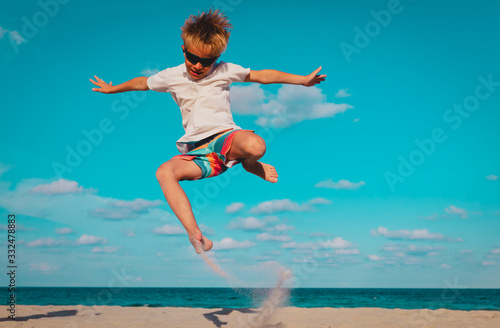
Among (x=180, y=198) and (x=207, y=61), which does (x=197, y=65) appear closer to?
(x=207, y=61)

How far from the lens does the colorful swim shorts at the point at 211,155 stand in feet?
11.2

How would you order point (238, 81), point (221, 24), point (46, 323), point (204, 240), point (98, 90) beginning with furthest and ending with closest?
point (46, 323) < point (98, 90) < point (238, 81) < point (221, 24) < point (204, 240)

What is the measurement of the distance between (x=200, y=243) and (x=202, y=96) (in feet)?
3.93

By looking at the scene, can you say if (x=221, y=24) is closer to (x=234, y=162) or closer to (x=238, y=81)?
(x=238, y=81)

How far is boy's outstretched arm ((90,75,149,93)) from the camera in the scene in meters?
3.95

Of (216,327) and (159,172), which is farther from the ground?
(159,172)

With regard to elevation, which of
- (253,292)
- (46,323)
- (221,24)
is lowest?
(46,323)

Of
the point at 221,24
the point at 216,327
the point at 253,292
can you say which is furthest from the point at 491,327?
the point at 221,24

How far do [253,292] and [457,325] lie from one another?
6230 mm

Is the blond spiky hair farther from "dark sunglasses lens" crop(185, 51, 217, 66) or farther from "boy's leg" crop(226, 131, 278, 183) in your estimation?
"boy's leg" crop(226, 131, 278, 183)

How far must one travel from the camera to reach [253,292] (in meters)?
4.40

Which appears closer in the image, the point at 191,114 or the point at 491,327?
the point at 191,114

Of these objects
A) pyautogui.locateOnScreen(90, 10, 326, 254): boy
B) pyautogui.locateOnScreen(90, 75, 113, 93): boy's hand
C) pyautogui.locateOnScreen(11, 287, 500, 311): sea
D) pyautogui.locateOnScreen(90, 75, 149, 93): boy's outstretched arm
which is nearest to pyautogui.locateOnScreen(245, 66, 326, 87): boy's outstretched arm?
pyautogui.locateOnScreen(90, 10, 326, 254): boy

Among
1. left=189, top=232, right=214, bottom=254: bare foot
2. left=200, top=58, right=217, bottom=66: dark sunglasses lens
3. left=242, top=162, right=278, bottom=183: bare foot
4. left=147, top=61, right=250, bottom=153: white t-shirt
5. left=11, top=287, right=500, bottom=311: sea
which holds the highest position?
left=200, top=58, right=217, bottom=66: dark sunglasses lens
